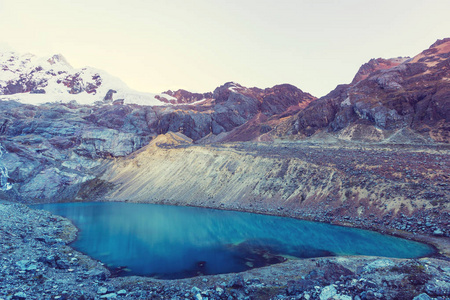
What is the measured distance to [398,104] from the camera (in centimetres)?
6812

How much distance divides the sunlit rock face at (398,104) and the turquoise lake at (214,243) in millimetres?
42565

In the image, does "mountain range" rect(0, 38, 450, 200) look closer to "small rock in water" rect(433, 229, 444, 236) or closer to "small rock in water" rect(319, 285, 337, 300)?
"small rock in water" rect(433, 229, 444, 236)

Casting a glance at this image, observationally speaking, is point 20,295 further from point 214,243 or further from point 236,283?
point 214,243

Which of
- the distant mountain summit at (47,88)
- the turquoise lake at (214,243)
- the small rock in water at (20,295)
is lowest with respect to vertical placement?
the turquoise lake at (214,243)

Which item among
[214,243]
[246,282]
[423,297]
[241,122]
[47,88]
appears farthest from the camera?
[47,88]

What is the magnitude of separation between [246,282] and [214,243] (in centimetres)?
1170

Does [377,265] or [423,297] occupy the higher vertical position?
[423,297]

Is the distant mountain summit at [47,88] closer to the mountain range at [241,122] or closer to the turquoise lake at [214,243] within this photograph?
the mountain range at [241,122]

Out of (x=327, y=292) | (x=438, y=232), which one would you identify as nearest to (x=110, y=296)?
(x=327, y=292)

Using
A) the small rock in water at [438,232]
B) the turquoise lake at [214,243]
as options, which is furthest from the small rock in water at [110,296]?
the small rock in water at [438,232]

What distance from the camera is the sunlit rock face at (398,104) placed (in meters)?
59.7

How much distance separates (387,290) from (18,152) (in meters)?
96.2

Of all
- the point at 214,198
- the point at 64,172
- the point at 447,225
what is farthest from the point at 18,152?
the point at 447,225

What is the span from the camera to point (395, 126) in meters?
64.4
